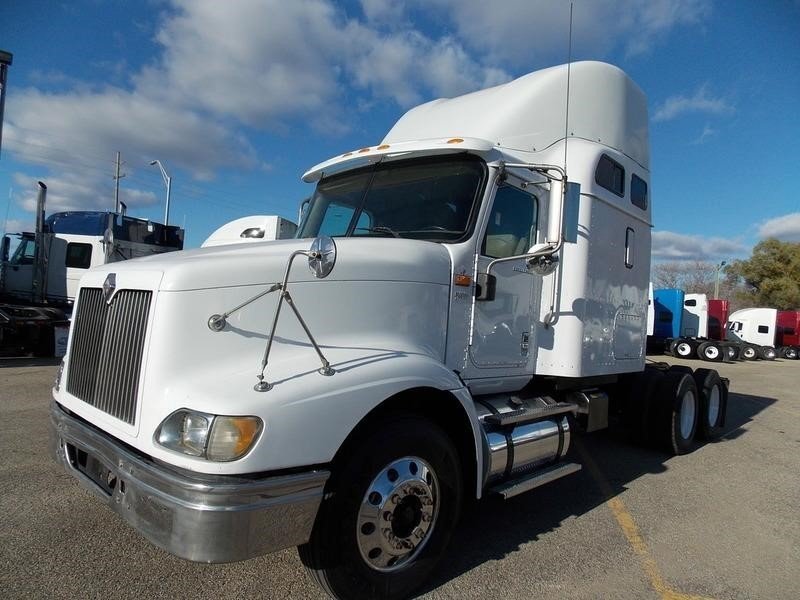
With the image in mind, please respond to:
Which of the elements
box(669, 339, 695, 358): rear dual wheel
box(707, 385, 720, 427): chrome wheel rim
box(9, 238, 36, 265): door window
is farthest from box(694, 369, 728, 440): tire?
box(669, 339, 695, 358): rear dual wheel

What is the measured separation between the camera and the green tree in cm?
4600

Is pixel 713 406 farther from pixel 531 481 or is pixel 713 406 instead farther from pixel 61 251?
pixel 61 251

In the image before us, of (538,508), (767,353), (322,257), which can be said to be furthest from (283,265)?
(767,353)

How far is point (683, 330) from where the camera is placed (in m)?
27.1

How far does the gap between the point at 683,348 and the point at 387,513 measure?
26.6 m

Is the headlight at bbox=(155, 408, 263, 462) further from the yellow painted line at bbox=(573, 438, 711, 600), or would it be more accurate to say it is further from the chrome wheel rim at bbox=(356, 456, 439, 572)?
the yellow painted line at bbox=(573, 438, 711, 600)

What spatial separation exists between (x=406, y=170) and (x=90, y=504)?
3.44 meters

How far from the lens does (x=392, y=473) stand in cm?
294

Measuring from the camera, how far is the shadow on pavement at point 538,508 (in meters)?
3.61

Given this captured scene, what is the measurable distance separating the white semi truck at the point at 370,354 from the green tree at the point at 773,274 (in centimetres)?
5133

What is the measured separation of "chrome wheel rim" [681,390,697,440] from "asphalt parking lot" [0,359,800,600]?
68 centimetres

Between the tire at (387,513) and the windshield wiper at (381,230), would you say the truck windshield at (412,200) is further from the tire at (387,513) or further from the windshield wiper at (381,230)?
the tire at (387,513)

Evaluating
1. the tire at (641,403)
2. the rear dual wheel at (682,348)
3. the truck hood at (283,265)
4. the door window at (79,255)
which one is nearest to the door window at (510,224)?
the truck hood at (283,265)

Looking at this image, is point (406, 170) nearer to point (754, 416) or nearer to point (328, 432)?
point (328, 432)
